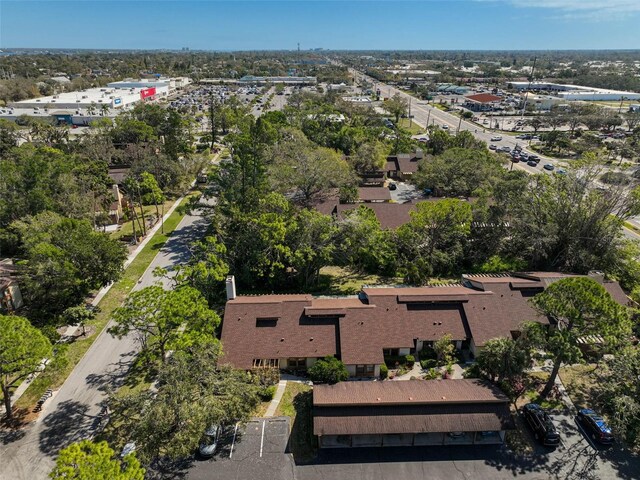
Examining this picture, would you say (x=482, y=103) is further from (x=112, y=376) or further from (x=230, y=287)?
(x=112, y=376)

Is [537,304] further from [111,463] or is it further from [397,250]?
[111,463]

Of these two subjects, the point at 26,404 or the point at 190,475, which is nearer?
the point at 190,475

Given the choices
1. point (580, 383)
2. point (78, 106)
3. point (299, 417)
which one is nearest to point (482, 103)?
point (78, 106)

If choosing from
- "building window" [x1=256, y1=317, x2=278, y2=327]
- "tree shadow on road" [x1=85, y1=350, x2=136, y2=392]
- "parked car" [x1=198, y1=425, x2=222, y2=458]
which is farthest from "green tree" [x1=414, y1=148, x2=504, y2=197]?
"tree shadow on road" [x1=85, y1=350, x2=136, y2=392]

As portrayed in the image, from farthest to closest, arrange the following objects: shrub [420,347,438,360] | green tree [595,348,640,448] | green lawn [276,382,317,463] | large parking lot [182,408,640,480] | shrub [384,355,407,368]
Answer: shrub [420,347,438,360], shrub [384,355,407,368], green lawn [276,382,317,463], large parking lot [182,408,640,480], green tree [595,348,640,448]

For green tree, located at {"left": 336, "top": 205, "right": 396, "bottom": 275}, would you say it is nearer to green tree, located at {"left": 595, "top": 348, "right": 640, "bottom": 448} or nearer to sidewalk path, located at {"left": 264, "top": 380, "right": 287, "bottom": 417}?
sidewalk path, located at {"left": 264, "top": 380, "right": 287, "bottom": 417}

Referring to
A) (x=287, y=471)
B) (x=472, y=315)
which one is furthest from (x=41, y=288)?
(x=472, y=315)

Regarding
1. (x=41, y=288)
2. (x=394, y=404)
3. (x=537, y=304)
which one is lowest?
(x=394, y=404)
